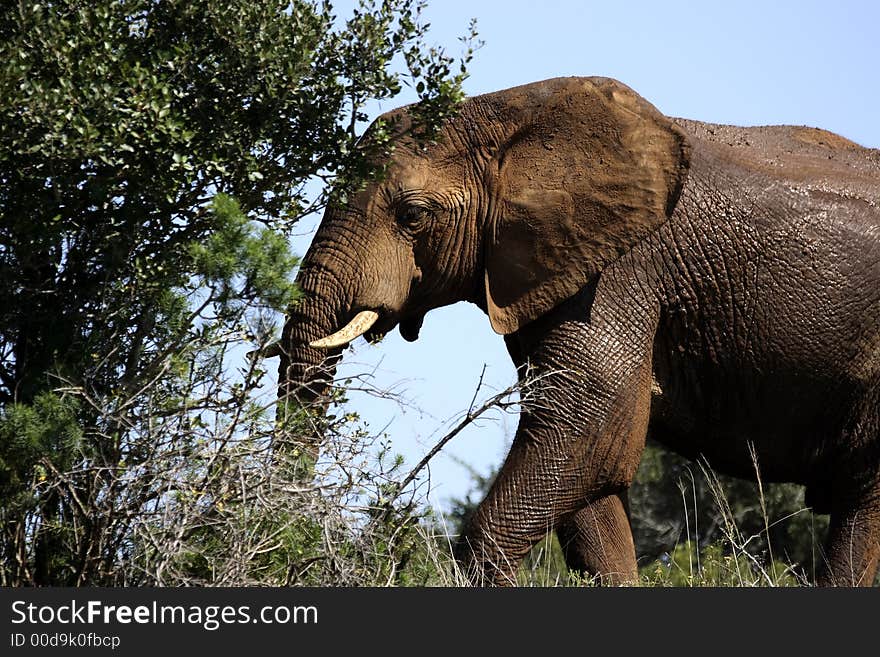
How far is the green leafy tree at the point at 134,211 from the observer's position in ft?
26.5

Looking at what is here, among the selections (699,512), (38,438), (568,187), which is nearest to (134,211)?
(38,438)

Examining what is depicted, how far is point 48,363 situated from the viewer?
864cm

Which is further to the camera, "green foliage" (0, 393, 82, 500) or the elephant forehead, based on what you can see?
the elephant forehead

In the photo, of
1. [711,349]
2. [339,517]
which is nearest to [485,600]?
[339,517]

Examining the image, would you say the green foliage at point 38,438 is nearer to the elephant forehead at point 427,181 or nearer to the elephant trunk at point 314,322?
the elephant trunk at point 314,322

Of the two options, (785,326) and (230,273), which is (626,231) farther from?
(230,273)

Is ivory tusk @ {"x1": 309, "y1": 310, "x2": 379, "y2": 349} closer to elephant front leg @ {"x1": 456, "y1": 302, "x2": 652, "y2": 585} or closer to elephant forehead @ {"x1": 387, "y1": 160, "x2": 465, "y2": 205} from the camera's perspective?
elephant forehead @ {"x1": 387, "y1": 160, "x2": 465, "y2": 205}

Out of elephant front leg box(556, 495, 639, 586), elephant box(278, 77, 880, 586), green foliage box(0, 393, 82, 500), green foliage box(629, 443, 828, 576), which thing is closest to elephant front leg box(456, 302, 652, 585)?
elephant box(278, 77, 880, 586)

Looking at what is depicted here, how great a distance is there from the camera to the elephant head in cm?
973

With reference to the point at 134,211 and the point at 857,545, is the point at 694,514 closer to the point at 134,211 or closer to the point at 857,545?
the point at 857,545

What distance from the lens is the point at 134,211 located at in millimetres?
8484

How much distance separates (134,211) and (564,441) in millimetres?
2814

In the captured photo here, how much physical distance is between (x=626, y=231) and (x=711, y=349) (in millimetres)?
936

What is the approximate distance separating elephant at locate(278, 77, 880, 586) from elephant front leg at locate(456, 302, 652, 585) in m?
0.01
